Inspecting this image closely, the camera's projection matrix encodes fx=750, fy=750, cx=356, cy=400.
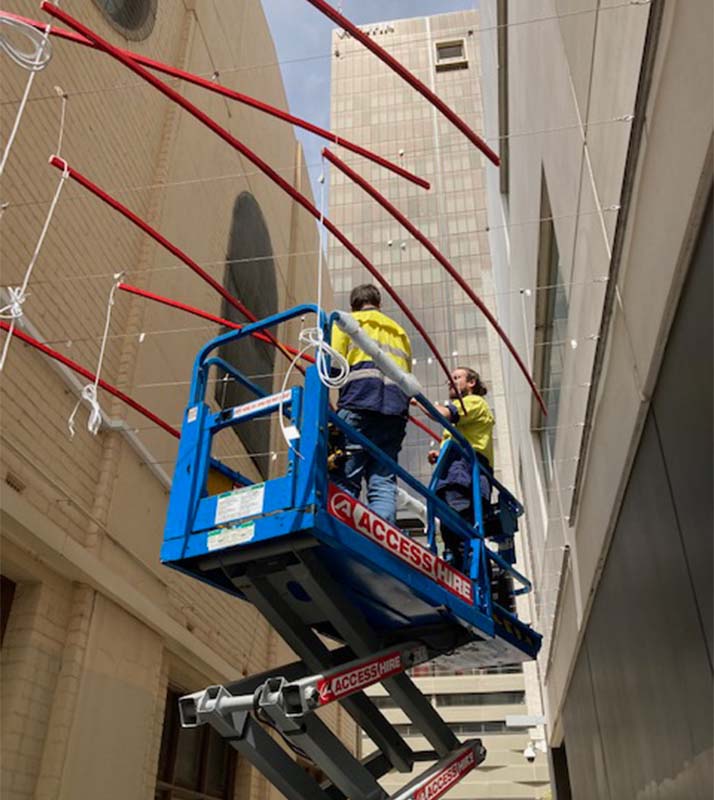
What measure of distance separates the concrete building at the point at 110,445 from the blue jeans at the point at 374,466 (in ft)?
8.89

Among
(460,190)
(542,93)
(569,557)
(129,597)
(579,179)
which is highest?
(460,190)

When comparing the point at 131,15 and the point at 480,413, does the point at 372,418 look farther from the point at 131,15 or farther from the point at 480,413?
the point at 131,15

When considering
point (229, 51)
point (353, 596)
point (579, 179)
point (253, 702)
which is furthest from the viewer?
point (229, 51)

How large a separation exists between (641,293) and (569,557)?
465 cm

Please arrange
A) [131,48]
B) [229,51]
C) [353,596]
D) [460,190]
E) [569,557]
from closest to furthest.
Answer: [353,596] → [569,557] → [131,48] → [229,51] → [460,190]

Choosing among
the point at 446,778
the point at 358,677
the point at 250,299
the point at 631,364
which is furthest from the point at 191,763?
the point at 631,364

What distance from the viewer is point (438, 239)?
72.7 feet

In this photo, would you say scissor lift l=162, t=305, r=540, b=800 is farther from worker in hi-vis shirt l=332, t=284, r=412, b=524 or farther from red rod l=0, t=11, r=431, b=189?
red rod l=0, t=11, r=431, b=189

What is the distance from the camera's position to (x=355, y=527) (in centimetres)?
379

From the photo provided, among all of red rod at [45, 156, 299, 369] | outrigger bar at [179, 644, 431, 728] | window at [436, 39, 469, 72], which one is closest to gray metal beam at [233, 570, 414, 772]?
outrigger bar at [179, 644, 431, 728]

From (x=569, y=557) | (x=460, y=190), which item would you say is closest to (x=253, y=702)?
(x=569, y=557)

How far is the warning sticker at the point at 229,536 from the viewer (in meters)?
3.69

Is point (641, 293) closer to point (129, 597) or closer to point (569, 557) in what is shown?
point (569, 557)

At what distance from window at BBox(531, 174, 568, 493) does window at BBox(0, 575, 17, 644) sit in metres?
5.43
